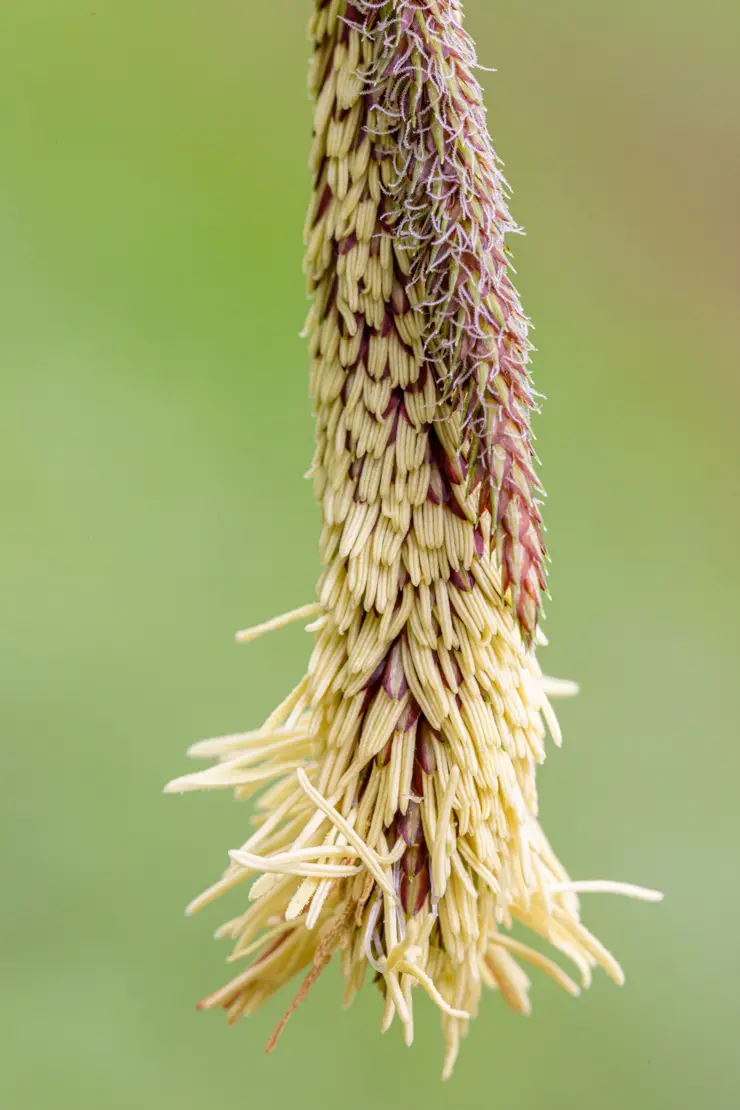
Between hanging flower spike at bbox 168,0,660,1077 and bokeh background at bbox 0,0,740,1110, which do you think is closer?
hanging flower spike at bbox 168,0,660,1077

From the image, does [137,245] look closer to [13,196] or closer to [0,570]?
[13,196]

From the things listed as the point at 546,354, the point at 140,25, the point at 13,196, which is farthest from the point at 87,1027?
the point at 140,25

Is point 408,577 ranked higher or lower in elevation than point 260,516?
Answer: lower

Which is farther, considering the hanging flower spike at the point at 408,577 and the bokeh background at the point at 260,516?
the bokeh background at the point at 260,516

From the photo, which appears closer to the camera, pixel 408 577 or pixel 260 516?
pixel 408 577
